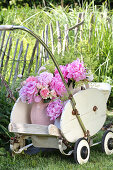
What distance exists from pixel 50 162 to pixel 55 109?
0.43m

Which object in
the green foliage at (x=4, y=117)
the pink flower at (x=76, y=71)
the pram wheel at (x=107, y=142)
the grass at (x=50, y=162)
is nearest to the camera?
the grass at (x=50, y=162)

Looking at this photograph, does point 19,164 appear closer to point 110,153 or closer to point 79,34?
point 110,153

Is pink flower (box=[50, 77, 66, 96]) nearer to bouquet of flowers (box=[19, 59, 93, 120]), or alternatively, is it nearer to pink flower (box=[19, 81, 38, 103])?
bouquet of flowers (box=[19, 59, 93, 120])

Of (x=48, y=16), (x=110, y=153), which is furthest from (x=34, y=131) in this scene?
(x=48, y=16)

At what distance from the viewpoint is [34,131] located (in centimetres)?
270

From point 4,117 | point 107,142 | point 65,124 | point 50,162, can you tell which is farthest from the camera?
point 4,117

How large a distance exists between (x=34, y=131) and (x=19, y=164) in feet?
1.03

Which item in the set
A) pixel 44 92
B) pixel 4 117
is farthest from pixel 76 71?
pixel 4 117

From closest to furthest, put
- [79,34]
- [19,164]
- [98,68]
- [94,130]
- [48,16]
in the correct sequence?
[19,164]
[94,130]
[98,68]
[79,34]
[48,16]

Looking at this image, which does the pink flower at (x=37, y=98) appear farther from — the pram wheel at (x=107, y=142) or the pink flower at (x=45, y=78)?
the pram wheel at (x=107, y=142)

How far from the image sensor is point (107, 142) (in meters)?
3.03

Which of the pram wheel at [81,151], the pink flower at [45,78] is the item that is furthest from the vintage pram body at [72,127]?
the pink flower at [45,78]

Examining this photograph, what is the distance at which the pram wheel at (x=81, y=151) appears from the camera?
106 inches

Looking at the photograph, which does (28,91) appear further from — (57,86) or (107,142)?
(107,142)
